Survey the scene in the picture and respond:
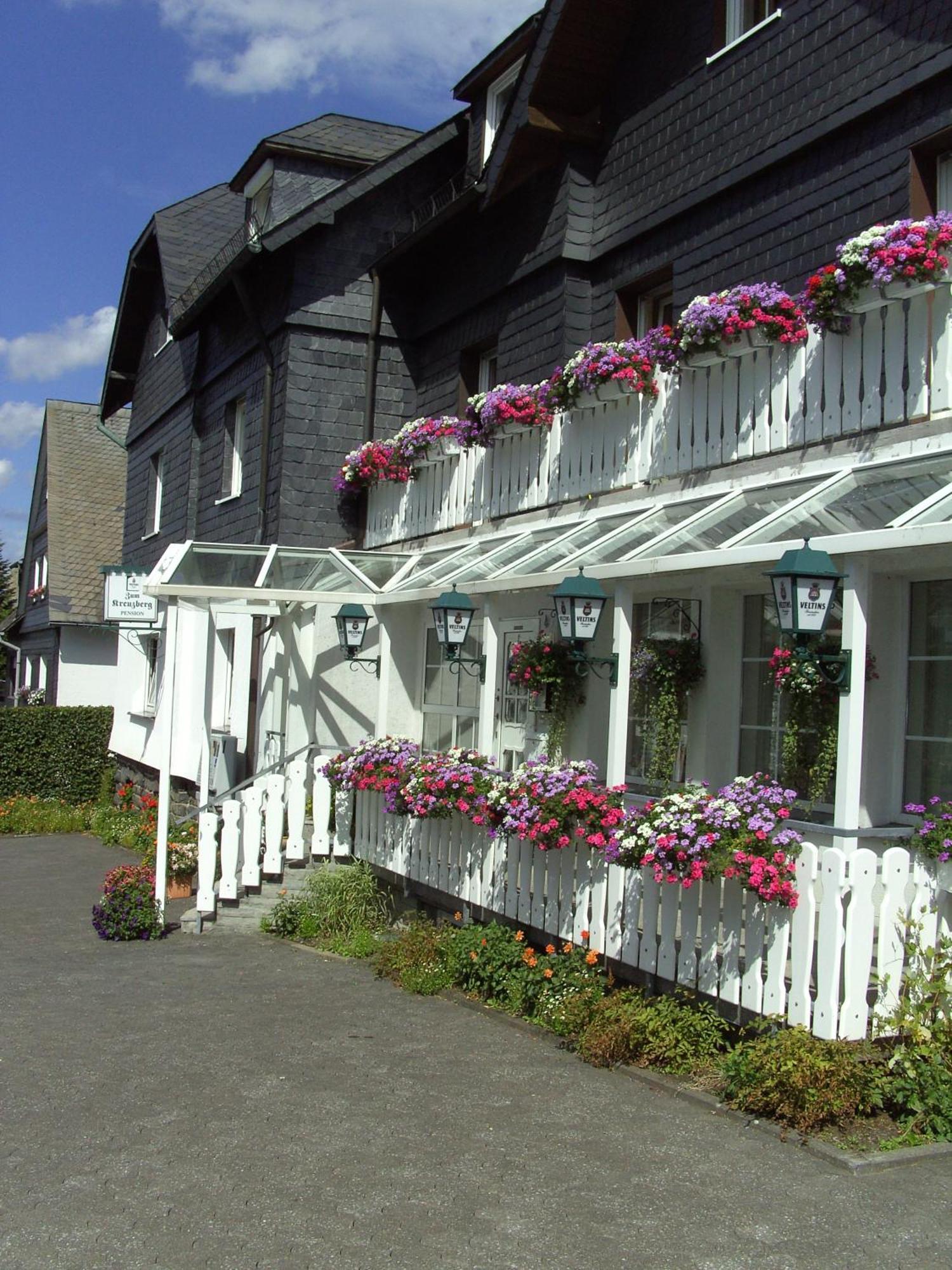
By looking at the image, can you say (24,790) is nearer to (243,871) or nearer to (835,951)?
(243,871)

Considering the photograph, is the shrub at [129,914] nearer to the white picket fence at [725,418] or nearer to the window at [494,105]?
the white picket fence at [725,418]

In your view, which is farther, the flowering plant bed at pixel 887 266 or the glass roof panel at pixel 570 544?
the glass roof panel at pixel 570 544

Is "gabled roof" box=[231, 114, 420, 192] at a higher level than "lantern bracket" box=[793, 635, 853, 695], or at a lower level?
higher

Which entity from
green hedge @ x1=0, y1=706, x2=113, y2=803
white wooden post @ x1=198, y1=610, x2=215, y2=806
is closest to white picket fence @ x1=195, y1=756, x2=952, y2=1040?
white wooden post @ x1=198, y1=610, x2=215, y2=806

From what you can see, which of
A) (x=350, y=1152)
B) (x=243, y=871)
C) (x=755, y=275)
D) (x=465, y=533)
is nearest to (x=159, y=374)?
(x=465, y=533)

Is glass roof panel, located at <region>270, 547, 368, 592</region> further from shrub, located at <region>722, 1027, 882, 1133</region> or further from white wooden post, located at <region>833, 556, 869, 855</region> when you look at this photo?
shrub, located at <region>722, 1027, 882, 1133</region>

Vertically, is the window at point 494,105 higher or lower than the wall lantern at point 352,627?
higher

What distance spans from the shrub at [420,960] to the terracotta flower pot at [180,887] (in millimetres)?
4332

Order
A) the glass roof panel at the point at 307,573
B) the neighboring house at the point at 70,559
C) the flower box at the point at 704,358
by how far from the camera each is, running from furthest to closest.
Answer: the neighboring house at the point at 70,559 → the glass roof panel at the point at 307,573 → the flower box at the point at 704,358

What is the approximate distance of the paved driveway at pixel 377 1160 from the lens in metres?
4.72

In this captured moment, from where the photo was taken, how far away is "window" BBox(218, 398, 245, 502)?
56.5 feet

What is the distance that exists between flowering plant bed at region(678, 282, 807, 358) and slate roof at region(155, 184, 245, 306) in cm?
1265

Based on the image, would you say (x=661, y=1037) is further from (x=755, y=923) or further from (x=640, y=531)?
(x=640, y=531)

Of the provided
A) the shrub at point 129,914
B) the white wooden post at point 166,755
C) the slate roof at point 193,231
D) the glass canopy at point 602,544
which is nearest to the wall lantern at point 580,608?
the glass canopy at point 602,544
